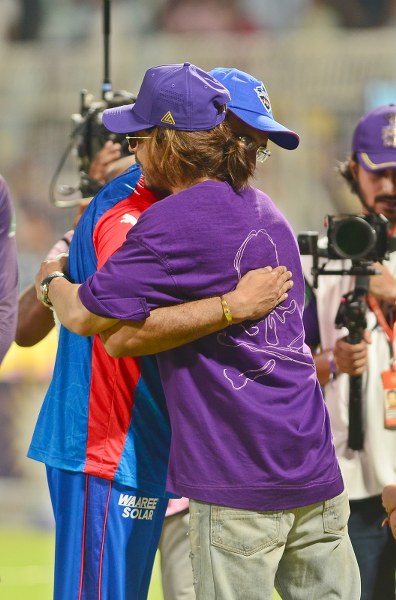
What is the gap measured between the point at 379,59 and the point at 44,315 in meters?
5.09

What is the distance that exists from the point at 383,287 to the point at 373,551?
0.77m

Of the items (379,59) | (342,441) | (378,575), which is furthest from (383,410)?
(379,59)

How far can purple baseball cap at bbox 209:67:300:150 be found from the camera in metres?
2.50

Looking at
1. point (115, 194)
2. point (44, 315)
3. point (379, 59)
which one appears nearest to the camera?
point (115, 194)

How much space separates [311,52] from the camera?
303 inches

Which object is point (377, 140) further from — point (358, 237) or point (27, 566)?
point (27, 566)

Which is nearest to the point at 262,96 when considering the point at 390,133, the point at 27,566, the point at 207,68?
the point at 390,133

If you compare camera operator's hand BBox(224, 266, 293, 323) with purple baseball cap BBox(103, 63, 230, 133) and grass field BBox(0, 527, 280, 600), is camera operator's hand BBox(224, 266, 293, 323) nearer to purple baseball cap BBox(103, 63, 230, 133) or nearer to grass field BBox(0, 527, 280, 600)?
purple baseball cap BBox(103, 63, 230, 133)

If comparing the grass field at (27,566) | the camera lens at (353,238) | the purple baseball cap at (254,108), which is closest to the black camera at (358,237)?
the camera lens at (353,238)

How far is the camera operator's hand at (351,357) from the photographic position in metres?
3.02

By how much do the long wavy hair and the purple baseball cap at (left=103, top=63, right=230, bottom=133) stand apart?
0.02 m

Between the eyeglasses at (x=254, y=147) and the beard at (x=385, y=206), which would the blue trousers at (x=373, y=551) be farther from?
the eyeglasses at (x=254, y=147)

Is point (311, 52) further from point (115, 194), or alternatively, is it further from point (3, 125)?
point (115, 194)

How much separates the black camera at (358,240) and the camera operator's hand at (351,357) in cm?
21
